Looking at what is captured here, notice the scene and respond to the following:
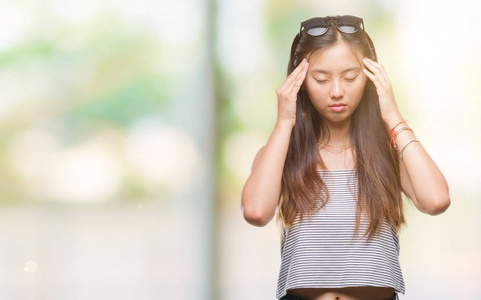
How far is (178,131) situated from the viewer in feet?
10.5

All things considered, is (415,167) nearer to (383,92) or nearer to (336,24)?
(383,92)

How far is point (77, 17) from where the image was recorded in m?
2.88

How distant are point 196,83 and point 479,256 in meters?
1.50

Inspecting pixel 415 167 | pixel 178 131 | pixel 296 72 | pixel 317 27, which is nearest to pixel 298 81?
pixel 296 72

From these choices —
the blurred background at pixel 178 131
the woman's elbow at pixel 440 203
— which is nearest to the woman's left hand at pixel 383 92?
the woman's elbow at pixel 440 203

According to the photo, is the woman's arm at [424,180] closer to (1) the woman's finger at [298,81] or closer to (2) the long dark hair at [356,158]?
(2) the long dark hair at [356,158]

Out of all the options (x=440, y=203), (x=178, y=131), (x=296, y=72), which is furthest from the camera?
(x=178, y=131)

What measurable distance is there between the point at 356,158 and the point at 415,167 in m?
0.15

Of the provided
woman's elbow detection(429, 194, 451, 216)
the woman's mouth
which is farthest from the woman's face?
woman's elbow detection(429, 194, 451, 216)

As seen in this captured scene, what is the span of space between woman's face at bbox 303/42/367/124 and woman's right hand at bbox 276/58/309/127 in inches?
0.8

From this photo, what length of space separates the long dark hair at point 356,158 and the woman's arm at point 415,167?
4 cm

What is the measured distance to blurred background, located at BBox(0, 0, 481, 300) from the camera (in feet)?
9.05

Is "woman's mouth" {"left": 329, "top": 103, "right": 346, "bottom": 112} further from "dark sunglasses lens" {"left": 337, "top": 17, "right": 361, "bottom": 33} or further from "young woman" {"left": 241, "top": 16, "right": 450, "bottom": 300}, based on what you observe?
"dark sunglasses lens" {"left": 337, "top": 17, "right": 361, "bottom": 33}

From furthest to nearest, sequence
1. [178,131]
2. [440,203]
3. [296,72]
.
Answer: [178,131], [296,72], [440,203]
